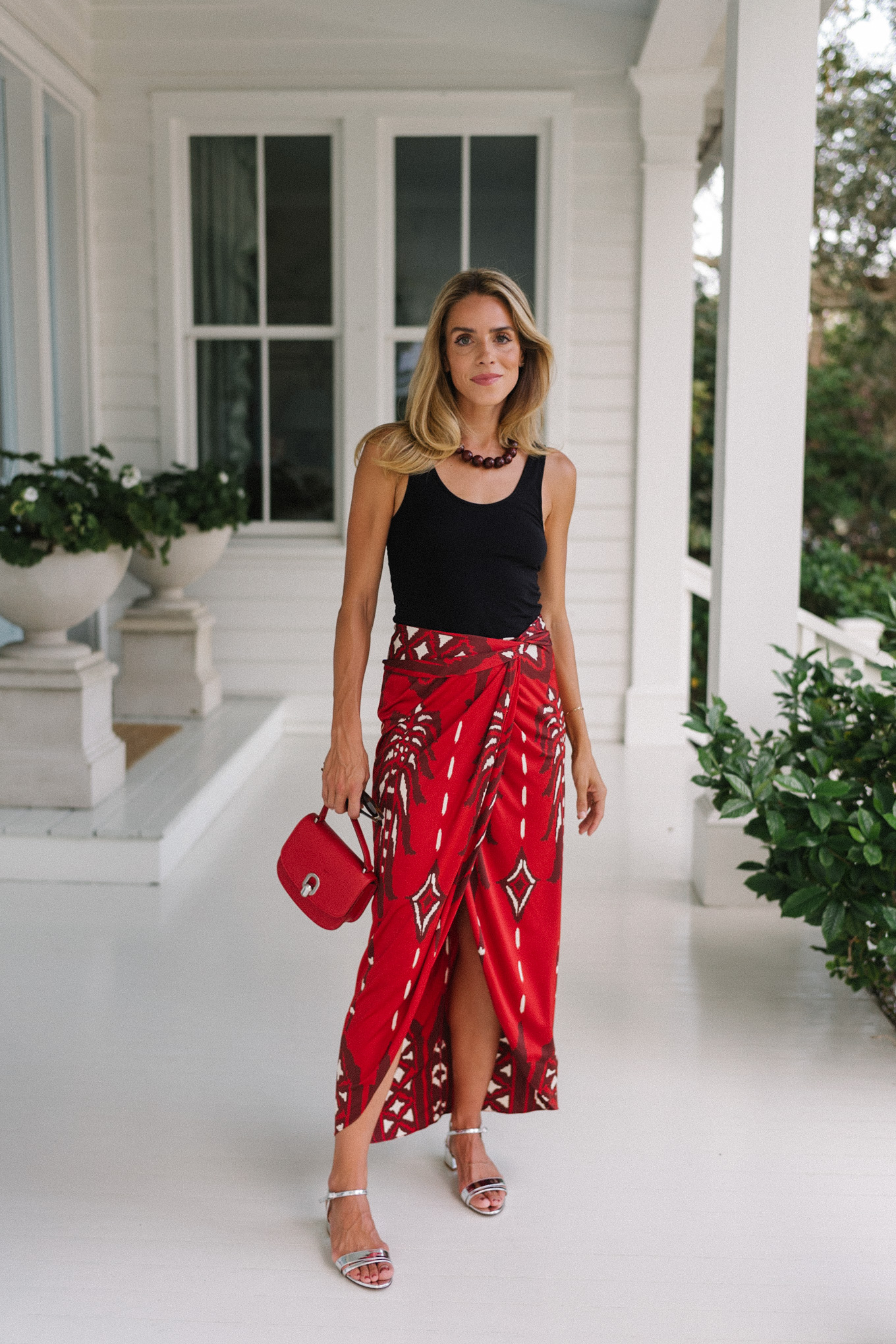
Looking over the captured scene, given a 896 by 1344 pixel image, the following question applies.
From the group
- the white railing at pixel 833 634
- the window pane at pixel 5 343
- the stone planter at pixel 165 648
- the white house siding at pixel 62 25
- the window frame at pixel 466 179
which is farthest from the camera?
the window frame at pixel 466 179

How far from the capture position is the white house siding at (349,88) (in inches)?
226

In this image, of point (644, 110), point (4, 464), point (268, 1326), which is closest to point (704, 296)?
point (644, 110)

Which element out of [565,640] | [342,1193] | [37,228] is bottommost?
[342,1193]

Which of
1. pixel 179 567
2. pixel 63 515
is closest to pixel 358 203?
pixel 179 567

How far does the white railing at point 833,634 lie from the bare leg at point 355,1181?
10.6 ft

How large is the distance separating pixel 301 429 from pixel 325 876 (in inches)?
176

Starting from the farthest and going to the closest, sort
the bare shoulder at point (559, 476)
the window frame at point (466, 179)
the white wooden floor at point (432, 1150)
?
the window frame at point (466, 179) < the bare shoulder at point (559, 476) < the white wooden floor at point (432, 1150)

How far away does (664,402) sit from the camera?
593 centimetres

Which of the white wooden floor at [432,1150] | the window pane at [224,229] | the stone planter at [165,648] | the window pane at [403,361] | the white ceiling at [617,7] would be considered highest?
the white ceiling at [617,7]

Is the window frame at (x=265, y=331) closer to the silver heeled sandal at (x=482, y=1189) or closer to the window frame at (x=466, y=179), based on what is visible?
the window frame at (x=466, y=179)

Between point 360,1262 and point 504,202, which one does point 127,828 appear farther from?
point 504,202

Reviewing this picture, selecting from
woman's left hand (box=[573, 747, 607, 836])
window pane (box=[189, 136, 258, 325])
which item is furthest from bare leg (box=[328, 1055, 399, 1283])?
window pane (box=[189, 136, 258, 325])

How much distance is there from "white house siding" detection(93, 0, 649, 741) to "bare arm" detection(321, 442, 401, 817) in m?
4.06

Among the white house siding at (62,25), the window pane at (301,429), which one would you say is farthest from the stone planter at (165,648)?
the white house siding at (62,25)
